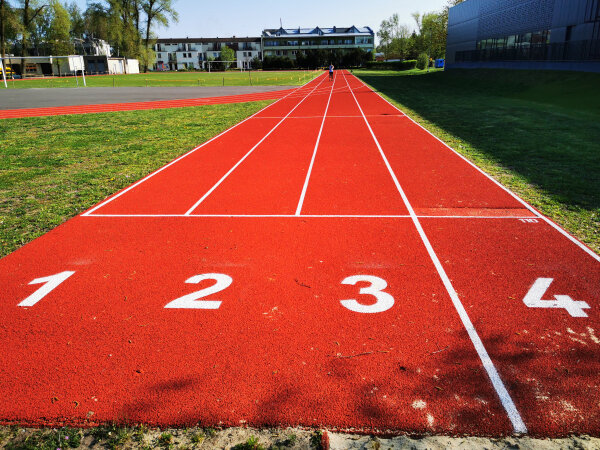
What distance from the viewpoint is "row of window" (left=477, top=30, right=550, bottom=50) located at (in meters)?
31.6

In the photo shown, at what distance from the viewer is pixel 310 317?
439 cm

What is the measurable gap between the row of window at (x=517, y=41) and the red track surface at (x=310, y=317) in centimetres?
3025

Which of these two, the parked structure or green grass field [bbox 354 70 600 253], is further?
the parked structure

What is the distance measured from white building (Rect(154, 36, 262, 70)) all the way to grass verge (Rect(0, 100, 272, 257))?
109 metres

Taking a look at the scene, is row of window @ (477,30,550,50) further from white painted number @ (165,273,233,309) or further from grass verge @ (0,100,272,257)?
white painted number @ (165,273,233,309)

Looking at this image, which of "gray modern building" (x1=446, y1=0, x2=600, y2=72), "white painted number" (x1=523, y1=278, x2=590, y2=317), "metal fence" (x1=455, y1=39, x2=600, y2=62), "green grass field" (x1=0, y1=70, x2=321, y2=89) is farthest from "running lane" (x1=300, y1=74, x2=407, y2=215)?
"green grass field" (x1=0, y1=70, x2=321, y2=89)

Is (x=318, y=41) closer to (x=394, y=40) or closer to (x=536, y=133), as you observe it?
(x=394, y=40)

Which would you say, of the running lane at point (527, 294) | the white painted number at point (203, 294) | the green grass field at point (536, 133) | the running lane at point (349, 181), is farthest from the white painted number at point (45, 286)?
the green grass field at point (536, 133)

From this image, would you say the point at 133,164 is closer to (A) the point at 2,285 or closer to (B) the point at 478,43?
(A) the point at 2,285

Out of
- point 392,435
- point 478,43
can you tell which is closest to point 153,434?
point 392,435

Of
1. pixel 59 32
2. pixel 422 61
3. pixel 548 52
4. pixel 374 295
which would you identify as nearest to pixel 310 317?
pixel 374 295

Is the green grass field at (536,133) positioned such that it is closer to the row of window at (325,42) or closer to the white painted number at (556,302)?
the white painted number at (556,302)

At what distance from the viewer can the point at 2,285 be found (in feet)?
16.8

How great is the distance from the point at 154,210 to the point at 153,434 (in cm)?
512
